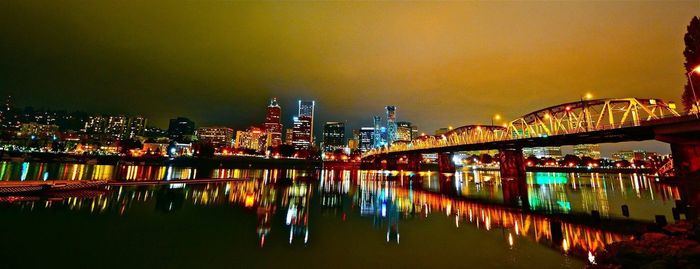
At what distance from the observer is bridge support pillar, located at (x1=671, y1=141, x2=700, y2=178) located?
31125 millimetres

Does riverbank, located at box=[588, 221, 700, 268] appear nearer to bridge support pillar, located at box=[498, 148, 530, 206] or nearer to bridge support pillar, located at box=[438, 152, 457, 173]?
bridge support pillar, located at box=[498, 148, 530, 206]

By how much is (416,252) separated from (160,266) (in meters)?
14.4

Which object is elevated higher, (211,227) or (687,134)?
(687,134)

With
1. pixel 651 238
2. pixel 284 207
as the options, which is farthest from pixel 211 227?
pixel 651 238

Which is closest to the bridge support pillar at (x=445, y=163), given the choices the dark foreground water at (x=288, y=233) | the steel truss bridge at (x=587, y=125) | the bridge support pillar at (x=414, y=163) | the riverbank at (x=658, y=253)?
the bridge support pillar at (x=414, y=163)

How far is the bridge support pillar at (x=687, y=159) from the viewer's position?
31.1 metres

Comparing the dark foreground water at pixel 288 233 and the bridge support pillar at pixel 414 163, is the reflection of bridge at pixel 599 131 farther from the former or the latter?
the bridge support pillar at pixel 414 163

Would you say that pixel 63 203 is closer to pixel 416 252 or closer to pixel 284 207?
pixel 284 207

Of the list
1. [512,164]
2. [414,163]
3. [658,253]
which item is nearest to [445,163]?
[414,163]

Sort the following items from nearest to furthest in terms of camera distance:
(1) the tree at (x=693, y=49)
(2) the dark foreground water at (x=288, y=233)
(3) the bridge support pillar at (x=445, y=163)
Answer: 1. (2) the dark foreground water at (x=288, y=233)
2. (1) the tree at (x=693, y=49)
3. (3) the bridge support pillar at (x=445, y=163)

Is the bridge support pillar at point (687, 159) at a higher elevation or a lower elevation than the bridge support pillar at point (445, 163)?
lower

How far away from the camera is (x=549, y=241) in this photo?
19641 millimetres

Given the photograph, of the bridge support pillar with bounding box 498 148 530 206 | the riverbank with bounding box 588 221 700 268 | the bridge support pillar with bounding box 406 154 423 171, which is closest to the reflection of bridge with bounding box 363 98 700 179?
the bridge support pillar with bounding box 498 148 530 206

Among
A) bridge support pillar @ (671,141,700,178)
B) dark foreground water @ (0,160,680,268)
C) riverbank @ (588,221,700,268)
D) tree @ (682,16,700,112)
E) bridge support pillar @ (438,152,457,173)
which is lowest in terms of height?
dark foreground water @ (0,160,680,268)
